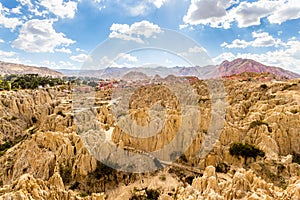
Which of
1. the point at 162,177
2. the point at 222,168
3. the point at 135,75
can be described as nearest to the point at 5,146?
the point at 135,75

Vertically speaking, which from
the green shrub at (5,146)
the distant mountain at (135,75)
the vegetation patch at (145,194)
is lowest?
the green shrub at (5,146)

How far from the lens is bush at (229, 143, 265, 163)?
1499 cm

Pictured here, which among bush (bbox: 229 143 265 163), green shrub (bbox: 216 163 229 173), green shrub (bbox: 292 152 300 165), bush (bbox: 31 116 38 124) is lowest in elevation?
bush (bbox: 31 116 38 124)

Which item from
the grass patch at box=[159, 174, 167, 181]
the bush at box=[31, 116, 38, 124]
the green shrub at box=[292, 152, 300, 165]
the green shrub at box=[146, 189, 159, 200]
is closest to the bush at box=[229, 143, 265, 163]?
the green shrub at box=[292, 152, 300, 165]

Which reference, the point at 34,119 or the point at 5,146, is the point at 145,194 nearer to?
the point at 5,146

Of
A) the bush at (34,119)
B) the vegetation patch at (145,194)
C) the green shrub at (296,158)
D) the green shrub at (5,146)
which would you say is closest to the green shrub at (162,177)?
the vegetation patch at (145,194)

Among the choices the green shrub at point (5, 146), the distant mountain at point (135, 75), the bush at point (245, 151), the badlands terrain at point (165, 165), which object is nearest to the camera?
the badlands terrain at point (165, 165)

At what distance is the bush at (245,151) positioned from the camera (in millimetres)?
14992

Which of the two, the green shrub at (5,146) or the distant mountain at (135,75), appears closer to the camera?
the green shrub at (5,146)

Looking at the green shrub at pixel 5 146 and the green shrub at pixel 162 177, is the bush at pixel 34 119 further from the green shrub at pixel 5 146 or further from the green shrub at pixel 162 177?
the green shrub at pixel 162 177

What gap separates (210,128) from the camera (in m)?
18.6

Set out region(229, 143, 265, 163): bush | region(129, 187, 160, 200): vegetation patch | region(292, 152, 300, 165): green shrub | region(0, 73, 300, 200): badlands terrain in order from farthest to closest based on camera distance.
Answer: region(292, 152, 300, 165): green shrub → region(229, 143, 265, 163): bush → region(129, 187, 160, 200): vegetation patch → region(0, 73, 300, 200): badlands terrain

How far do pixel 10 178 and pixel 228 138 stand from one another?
1579 centimetres

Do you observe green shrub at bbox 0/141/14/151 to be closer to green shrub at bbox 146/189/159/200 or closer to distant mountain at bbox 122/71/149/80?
distant mountain at bbox 122/71/149/80
